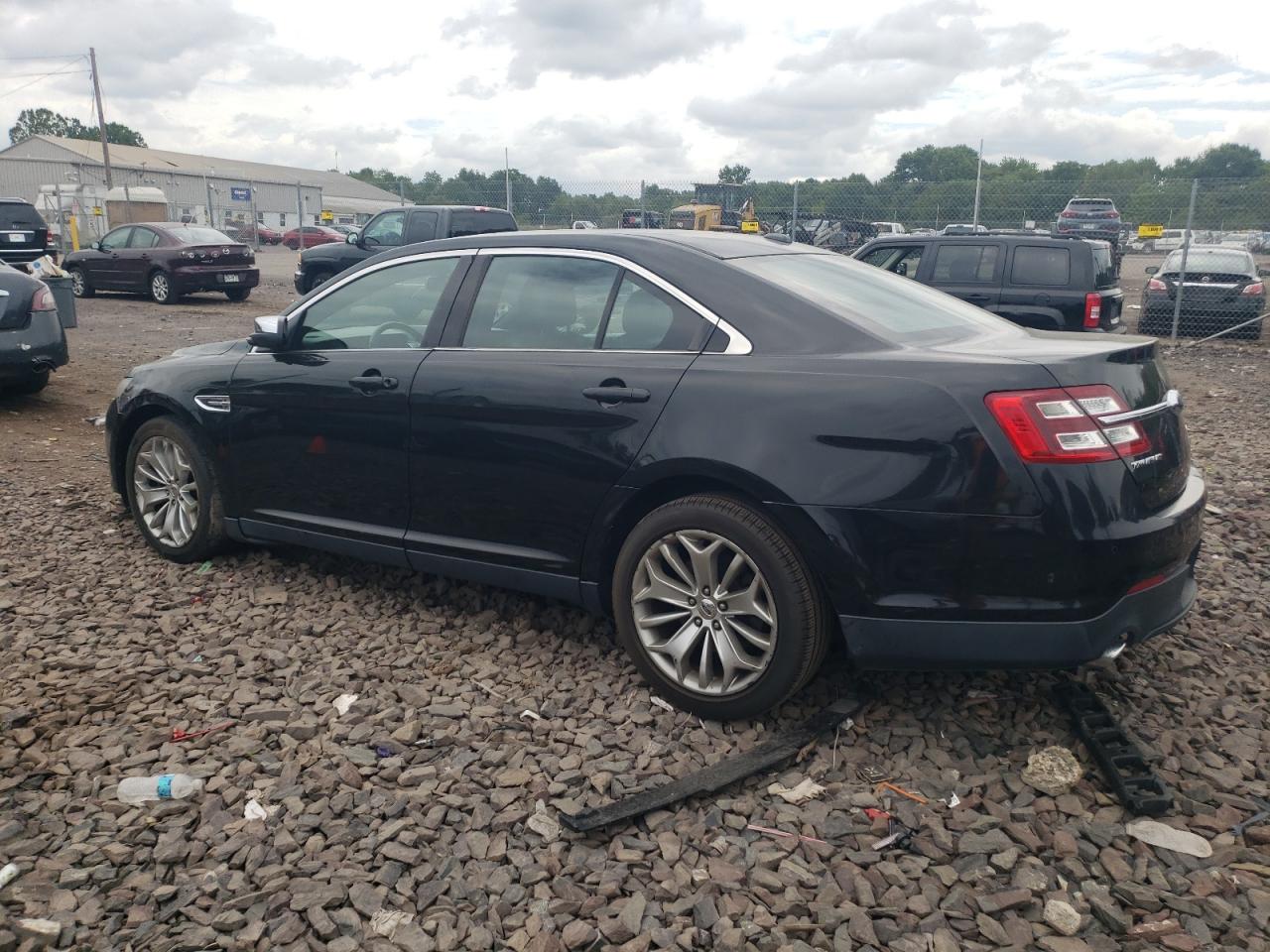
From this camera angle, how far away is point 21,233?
1969 cm

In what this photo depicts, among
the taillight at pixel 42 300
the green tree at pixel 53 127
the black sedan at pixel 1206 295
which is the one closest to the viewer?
the taillight at pixel 42 300

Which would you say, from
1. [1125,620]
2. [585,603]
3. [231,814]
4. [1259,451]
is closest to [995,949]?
[1125,620]

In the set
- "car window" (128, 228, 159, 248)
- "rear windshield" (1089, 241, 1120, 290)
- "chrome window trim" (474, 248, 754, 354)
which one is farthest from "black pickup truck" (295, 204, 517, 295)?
"chrome window trim" (474, 248, 754, 354)

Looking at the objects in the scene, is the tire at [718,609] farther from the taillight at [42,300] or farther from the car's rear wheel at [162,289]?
the car's rear wheel at [162,289]

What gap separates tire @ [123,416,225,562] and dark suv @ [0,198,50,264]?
1692 cm

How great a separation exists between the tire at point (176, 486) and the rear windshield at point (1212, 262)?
1513 cm

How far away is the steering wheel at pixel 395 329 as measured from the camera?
14.1ft

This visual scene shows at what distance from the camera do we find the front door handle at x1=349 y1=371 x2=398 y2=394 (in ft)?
13.8

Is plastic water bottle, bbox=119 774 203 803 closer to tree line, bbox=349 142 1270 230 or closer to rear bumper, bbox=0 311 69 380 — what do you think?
rear bumper, bbox=0 311 69 380

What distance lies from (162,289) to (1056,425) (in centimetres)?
1925

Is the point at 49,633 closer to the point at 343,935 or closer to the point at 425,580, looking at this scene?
the point at 425,580

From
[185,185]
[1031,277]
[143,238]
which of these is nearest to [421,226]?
[143,238]

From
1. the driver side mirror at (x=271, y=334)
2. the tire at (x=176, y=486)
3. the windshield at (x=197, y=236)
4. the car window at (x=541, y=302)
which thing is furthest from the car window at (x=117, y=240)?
the car window at (x=541, y=302)

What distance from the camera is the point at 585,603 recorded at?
382cm
